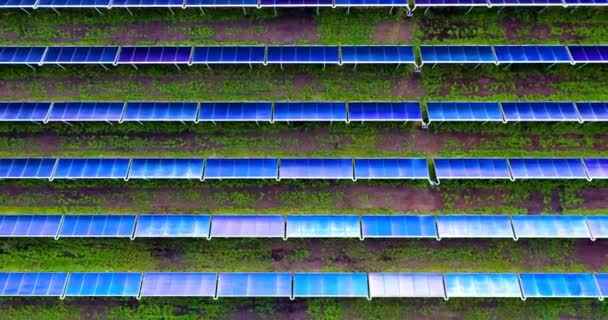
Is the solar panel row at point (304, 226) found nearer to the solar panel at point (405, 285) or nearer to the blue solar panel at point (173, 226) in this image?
the blue solar panel at point (173, 226)

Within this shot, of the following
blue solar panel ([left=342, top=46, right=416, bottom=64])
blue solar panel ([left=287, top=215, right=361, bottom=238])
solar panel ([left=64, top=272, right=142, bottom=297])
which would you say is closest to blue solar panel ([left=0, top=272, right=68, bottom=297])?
solar panel ([left=64, top=272, right=142, bottom=297])

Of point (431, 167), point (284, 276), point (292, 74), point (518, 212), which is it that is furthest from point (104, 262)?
point (518, 212)

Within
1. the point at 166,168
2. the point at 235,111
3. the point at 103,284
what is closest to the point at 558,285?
the point at 235,111

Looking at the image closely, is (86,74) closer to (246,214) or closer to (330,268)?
(246,214)

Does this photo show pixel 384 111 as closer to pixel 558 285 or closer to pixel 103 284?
pixel 558 285

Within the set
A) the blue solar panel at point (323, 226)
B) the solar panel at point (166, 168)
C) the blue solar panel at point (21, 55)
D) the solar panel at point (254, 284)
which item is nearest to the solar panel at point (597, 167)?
the blue solar panel at point (323, 226)
